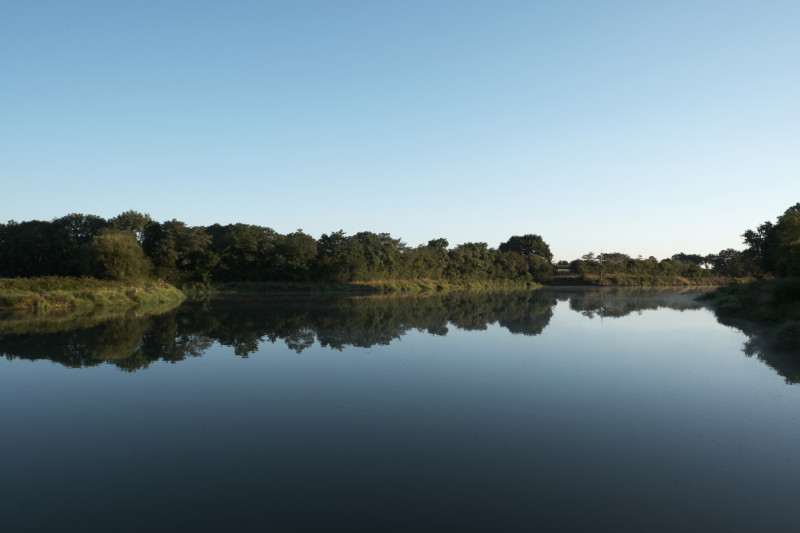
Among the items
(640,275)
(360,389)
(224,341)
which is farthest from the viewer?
(640,275)

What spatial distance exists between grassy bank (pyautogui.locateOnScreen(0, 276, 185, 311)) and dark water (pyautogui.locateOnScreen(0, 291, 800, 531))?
13696 mm

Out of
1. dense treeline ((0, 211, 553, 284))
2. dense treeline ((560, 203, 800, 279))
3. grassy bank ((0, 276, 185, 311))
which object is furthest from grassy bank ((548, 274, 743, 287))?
grassy bank ((0, 276, 185, 311))

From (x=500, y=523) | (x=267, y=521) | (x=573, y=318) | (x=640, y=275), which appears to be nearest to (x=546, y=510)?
(x=500, y=523)

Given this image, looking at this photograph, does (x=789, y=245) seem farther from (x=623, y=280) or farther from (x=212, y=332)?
(x=623, y=280)

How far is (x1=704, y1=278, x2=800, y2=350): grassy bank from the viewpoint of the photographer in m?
16.8

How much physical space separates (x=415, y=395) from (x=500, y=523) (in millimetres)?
4939

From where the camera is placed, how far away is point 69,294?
28.4 m

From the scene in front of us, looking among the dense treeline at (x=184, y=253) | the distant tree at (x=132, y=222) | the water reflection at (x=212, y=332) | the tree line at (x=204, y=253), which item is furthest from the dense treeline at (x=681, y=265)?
the distant tree at (x=132, y=222)

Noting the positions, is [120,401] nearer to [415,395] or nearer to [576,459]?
[415,395]

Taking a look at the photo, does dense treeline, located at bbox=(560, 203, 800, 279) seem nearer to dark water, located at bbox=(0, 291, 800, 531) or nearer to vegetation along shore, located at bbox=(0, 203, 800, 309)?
vegetation along shore, located at bbox=(0, 203, 800, 309)

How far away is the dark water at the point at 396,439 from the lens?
488cm

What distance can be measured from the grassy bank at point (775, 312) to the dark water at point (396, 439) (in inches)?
120

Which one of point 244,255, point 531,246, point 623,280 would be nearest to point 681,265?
point 623,280

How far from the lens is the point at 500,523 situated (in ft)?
15.2
